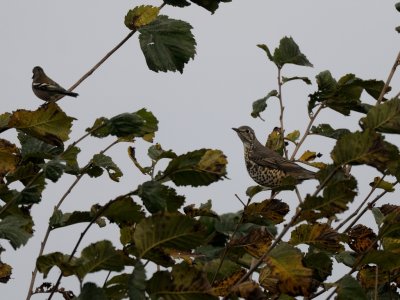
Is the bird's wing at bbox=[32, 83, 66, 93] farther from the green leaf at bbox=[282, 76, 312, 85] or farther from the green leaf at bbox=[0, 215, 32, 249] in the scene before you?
the green leaf at bbox=[0, 215, 32, 249]

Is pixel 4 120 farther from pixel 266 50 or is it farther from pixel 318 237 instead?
pixel 266 50

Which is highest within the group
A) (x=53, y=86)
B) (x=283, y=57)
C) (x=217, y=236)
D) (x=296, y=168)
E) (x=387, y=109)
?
(x=53, y=86)

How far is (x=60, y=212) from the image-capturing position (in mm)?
2516

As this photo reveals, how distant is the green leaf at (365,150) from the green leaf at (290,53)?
2042mm

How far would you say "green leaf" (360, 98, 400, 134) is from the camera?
2064 mm

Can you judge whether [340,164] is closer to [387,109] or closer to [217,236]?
[387,109]

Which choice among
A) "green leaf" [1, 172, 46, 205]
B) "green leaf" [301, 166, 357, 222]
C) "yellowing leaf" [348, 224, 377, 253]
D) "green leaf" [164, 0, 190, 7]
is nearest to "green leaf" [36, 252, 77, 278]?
"green leaf" [1, 172, 46, 205]

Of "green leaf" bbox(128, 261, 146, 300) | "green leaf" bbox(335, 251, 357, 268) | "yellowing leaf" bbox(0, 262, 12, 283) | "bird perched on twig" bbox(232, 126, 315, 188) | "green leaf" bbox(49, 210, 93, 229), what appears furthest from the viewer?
"bird perched on twig" bbox(232, 126, 315, 188)

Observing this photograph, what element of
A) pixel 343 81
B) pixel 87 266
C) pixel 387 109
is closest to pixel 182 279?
pixel 87 266

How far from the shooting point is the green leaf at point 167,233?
1.83 m

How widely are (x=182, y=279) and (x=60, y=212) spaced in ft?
2.75

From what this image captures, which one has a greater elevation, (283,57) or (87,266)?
(283,57)

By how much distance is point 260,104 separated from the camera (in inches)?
163

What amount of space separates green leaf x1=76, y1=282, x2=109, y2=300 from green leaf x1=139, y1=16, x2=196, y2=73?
3.80 feet
